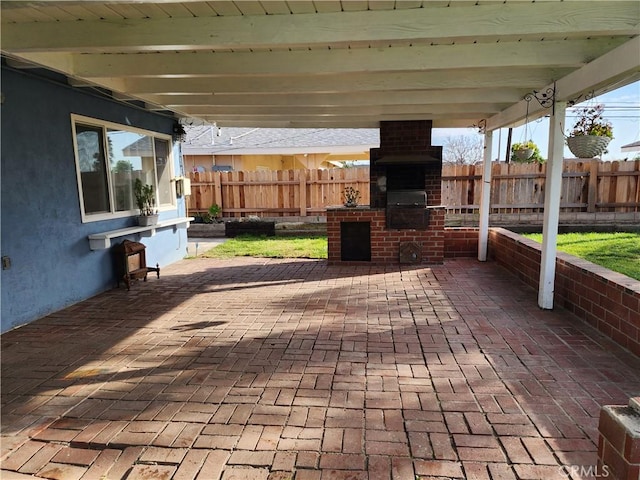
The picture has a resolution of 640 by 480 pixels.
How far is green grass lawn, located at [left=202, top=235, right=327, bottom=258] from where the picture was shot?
26.2 ft

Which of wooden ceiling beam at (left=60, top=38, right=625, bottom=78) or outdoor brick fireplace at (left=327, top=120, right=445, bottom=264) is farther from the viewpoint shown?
outdoor brick fireplace at (left=327, top=120, right=445, bottom=264)

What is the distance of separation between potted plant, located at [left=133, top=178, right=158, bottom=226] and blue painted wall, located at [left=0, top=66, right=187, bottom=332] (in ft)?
2.55

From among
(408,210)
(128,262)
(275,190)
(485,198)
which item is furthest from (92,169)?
(275,190)

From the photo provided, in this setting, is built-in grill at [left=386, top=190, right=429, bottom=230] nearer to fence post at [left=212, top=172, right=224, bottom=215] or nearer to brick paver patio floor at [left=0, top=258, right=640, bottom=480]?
brick paver patio floor at [left=0, top=258, right=640, bottom=480]

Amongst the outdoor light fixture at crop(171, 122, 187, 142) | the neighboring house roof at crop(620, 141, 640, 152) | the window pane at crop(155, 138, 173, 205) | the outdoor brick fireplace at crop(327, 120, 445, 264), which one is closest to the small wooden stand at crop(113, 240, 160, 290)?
the window pane at crop(155, 138, 173, 205)

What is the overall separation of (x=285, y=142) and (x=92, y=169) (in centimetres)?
864

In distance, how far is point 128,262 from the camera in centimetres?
561

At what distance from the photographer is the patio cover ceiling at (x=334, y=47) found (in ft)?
9.51

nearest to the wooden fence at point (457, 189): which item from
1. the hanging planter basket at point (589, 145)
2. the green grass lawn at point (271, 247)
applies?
the green grass lawn at point (271, 247)

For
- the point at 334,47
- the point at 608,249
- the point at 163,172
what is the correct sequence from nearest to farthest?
the point at 334,47 → the point at 608,249 → the point at 163,172

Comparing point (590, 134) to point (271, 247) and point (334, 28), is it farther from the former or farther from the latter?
point (271, 247)

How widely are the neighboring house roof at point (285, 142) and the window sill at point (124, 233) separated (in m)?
5.83

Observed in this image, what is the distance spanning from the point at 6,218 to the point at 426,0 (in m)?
4.27

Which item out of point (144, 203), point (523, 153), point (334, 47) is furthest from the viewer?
point (144, 203)
